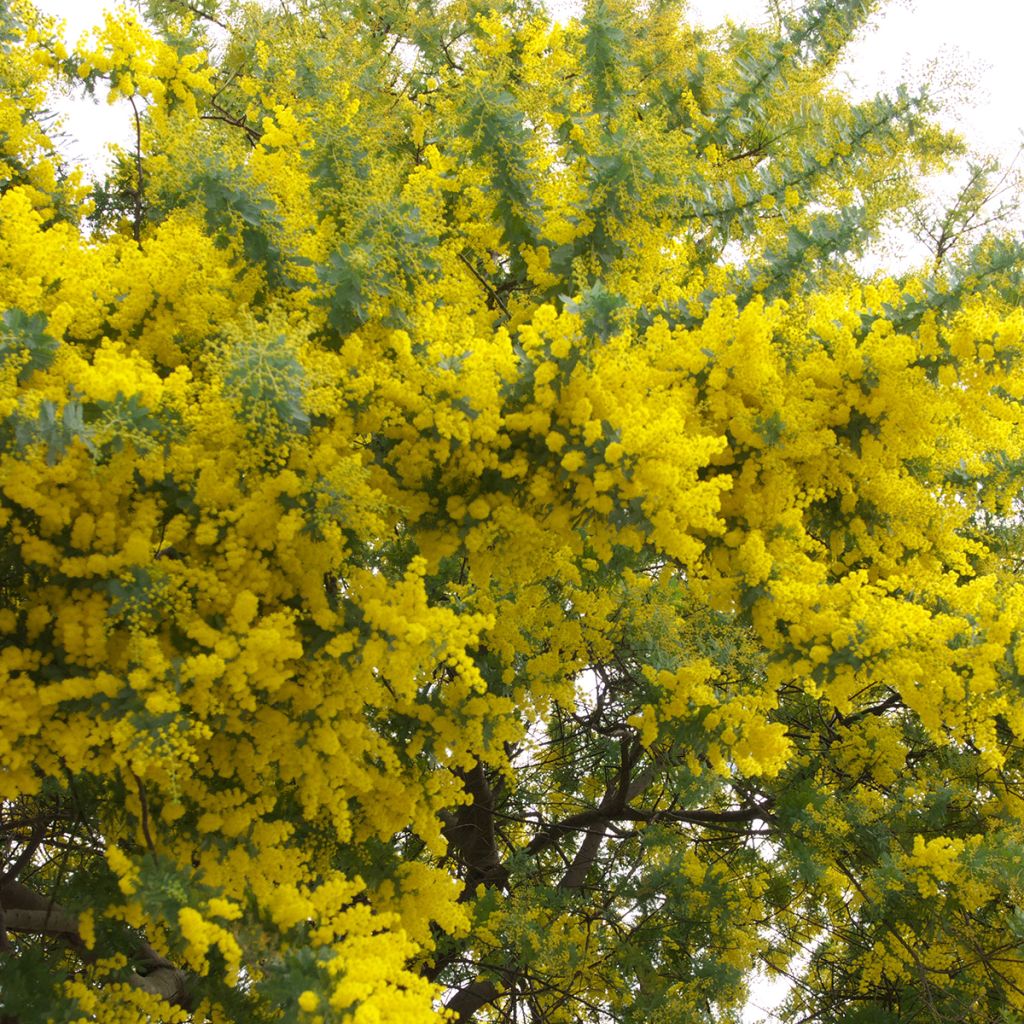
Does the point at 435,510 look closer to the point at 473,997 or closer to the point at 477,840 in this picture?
the point at 477,840

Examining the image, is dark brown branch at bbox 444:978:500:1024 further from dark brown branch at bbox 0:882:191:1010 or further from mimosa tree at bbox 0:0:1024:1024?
dark brown branch at bbox 0:882:191:1010

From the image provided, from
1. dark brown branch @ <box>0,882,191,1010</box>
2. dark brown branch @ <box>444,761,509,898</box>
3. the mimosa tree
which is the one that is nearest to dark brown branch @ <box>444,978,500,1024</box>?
the mimosa tree

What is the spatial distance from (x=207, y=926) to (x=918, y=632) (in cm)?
234

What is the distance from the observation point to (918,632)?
3643 millimetres

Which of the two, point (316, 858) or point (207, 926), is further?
point (316, 858)

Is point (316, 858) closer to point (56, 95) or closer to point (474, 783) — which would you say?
point (474, 783)

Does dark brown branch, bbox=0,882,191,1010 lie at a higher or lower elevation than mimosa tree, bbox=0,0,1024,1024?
lower

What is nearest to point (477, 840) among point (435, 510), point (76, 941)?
point (76, 941)

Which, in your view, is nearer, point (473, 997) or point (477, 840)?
point (473, 997)

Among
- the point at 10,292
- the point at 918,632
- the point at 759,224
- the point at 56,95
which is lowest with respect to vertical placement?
the point at 918,632

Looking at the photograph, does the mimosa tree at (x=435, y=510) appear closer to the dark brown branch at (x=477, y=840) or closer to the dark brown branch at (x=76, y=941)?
the dark brown branch at (x=76, y=941)

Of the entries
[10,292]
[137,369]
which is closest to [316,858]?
[137,369]

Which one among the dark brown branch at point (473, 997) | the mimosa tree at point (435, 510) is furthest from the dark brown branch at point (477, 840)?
the mimosa tree at point (435, 510)

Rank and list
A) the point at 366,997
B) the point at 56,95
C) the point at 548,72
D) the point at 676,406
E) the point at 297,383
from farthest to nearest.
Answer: the point at 548,72
the point at 56,95
the point at 676,406
the point at 297,383
the point at 366,997
